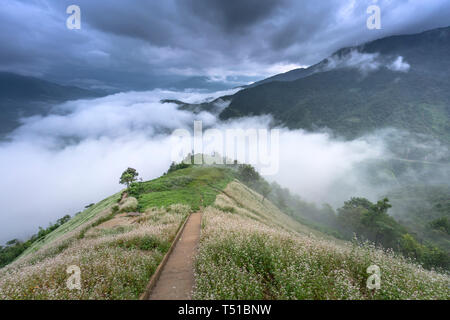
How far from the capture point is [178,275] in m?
7.32

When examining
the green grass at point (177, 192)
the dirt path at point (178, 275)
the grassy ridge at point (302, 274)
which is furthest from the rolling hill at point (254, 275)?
the green grass at point (177, 192)

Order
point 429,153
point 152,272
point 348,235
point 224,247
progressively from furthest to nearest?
point 429,153 → point 348,235 → point 224,247 → point 152,272

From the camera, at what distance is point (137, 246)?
9.56 m

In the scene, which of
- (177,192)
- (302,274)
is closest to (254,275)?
(302,274)

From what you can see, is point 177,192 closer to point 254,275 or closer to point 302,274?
point 254,275

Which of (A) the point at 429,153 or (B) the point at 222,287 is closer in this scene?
(B) the point at 222,287

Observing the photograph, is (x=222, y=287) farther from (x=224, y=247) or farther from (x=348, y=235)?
(x=348, y=235)

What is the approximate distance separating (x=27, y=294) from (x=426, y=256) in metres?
64.0

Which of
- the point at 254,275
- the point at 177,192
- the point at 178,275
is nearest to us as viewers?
the point at 254,275

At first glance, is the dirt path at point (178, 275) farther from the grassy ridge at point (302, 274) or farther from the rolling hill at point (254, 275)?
the grassy ridge at point (302, 274)

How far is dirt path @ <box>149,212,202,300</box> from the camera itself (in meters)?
6.23

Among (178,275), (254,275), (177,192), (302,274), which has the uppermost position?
(302,274)

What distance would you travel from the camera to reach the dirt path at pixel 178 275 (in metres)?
6.23
